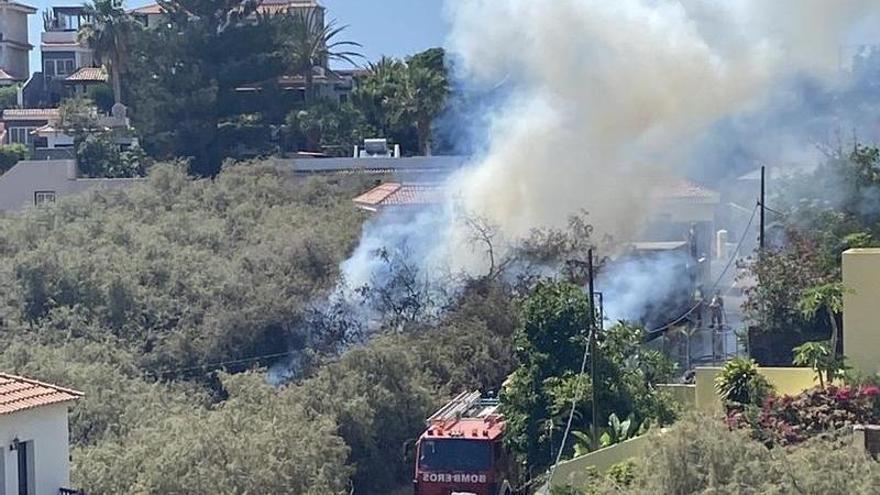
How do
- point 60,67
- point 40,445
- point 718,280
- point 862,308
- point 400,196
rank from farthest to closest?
1. point 60,67
2. point 400,196
3. point 718,280
4. point 862,308
5. point 40,445

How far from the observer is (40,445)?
18.1 m

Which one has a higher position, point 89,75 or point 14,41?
point 14,41

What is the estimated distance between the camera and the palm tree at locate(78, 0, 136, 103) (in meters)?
60.7

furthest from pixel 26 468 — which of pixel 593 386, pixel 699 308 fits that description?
pixel 699 308

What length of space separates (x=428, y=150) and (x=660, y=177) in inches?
680

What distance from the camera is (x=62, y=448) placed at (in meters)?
18.6

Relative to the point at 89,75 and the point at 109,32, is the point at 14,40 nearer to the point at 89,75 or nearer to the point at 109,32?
the point at 89,75

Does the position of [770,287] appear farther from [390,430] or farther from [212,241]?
[212,241]

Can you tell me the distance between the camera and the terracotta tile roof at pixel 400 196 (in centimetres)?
4325

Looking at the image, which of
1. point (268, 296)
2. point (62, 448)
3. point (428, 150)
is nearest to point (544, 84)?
point (268, 296)

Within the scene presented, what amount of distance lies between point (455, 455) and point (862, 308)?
6894 millimetres

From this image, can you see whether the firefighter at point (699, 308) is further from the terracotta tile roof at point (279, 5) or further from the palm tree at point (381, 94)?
the terracotta tile roof at point (279, 5)

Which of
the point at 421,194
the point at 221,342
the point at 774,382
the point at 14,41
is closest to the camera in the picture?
the point at 774,382

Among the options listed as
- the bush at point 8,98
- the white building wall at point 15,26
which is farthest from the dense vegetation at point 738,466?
the white building wall at point 15,26
